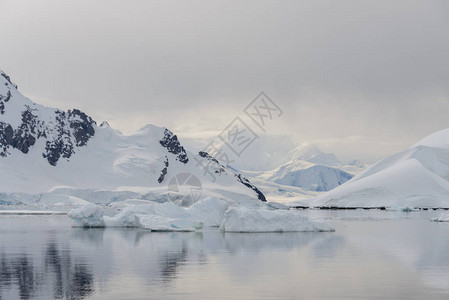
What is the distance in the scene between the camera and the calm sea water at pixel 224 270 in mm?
20688

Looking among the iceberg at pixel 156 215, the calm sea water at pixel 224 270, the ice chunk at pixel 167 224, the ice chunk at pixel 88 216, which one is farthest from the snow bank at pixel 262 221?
the ice chunk at pixel 88 216

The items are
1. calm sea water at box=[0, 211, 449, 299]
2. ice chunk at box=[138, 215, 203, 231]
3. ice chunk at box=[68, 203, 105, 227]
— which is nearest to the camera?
calm sea water at box=[0, 211, 449, 299]

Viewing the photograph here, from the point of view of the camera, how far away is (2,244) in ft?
135

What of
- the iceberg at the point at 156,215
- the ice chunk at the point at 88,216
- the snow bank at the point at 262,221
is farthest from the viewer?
the ice chunk at the point at 88,216

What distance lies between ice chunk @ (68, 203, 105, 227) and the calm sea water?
71.8ft

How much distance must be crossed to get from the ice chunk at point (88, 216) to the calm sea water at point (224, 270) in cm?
2188

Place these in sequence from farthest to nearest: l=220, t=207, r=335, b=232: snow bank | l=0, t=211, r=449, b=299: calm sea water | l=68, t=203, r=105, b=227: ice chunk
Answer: l=68, t=203, r=105, b=227: ice chunk
l=220, t=207, r=335, b=232: snow bank
l=0, t=211, r=449, b=299: calm sea water

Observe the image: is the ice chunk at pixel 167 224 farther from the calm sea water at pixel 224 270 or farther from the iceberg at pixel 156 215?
the calm sea water at pixel 224 270

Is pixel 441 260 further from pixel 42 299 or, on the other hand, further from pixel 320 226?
pixel 320 226

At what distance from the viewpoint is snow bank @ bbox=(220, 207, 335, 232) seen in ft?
175

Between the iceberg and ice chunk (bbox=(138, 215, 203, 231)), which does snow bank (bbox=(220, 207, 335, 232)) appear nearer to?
ice chunk (bbox=(138, 215, 203, 231))

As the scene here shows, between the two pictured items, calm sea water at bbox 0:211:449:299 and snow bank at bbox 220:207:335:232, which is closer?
calm sea water at bbox 0:211:449:299

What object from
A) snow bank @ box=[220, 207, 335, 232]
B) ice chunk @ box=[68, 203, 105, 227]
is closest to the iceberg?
ice chunk @ box=[68, 203, 105, 227]

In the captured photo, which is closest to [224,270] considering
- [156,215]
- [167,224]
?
[167,224]
